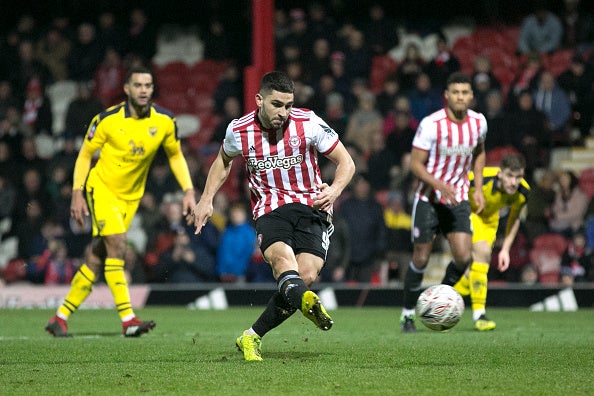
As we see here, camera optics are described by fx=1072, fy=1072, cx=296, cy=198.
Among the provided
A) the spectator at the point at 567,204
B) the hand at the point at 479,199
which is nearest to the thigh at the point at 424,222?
the hand at the point at 479,199

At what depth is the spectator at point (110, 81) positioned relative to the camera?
19.2 m

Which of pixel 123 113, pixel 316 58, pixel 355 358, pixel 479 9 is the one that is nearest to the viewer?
pixel 355 358

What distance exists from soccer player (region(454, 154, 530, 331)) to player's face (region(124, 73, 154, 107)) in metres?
3.26

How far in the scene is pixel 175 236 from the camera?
51.6 ft

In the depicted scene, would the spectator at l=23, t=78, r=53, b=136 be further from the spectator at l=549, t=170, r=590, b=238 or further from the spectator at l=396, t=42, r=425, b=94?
the spectator at l=549, t=170, r=590, b=238

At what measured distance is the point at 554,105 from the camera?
16.4 m

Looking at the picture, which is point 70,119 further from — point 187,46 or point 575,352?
point 575,352

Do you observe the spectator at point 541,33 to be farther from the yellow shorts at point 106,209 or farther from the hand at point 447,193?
the yellow shorts at point 106,209

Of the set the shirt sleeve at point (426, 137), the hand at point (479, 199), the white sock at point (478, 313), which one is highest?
the shirt sleeve at point (426, 137)

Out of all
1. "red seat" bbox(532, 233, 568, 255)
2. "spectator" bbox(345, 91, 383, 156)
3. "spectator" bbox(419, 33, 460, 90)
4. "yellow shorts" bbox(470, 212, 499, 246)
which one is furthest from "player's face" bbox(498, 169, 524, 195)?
"spectator" bbox(419, 33, 460, 90)

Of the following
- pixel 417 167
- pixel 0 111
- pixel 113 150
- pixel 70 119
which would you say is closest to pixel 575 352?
pixel 417 167

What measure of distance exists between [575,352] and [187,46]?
574 inches

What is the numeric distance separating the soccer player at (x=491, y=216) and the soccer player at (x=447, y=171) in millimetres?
445

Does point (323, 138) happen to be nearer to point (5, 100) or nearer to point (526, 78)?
point (526, 78)
